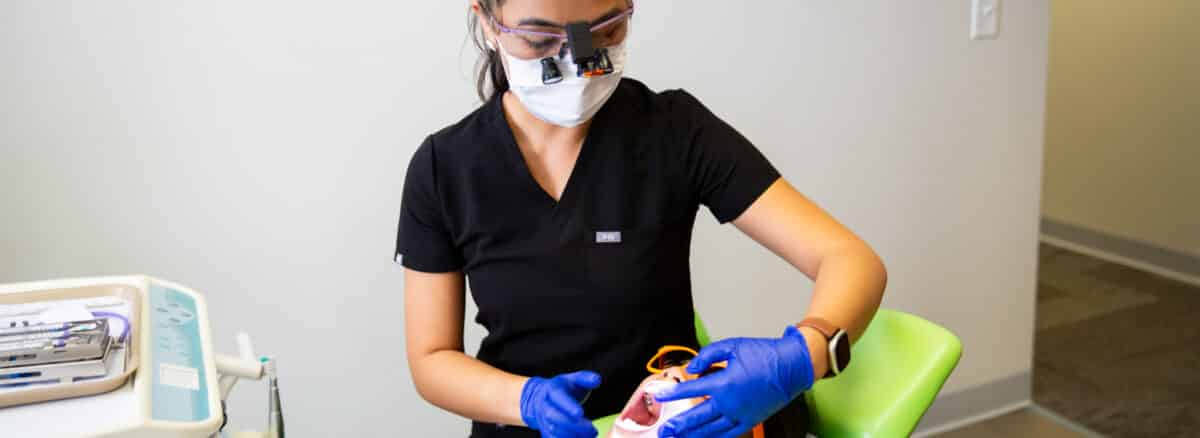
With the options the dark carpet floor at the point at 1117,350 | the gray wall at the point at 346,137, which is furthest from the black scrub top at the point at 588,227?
the dark carpet floor at the point at 1117,350

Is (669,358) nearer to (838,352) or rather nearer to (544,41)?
(838,352)

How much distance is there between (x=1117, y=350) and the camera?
302 centimetres

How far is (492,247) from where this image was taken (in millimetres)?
1268

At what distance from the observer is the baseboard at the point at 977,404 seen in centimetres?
260

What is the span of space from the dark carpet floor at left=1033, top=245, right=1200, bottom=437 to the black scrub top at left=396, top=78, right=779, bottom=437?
1.76 metres

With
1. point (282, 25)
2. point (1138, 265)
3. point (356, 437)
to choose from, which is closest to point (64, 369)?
point (282, 25)

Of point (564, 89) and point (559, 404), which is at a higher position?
point (564, 89)

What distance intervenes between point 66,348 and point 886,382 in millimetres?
891

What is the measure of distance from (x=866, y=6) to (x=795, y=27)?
198 millimetres

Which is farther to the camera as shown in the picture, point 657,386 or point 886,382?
point 886,382

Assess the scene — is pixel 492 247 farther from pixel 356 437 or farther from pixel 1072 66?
pixel 1072 66

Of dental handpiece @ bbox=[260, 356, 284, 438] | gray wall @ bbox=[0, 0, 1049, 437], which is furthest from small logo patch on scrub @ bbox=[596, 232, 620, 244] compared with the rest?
gray wall @ bbox=[0, 0, 1049, 437]

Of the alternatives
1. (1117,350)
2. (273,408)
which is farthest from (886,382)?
(1117,350)

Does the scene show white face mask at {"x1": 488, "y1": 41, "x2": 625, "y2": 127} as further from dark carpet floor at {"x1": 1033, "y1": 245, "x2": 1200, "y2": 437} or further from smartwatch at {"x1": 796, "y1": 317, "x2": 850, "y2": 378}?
dark carpet floor at {"x1": 1033, "y1": 245, "x2": 1200, "y2": 437}
